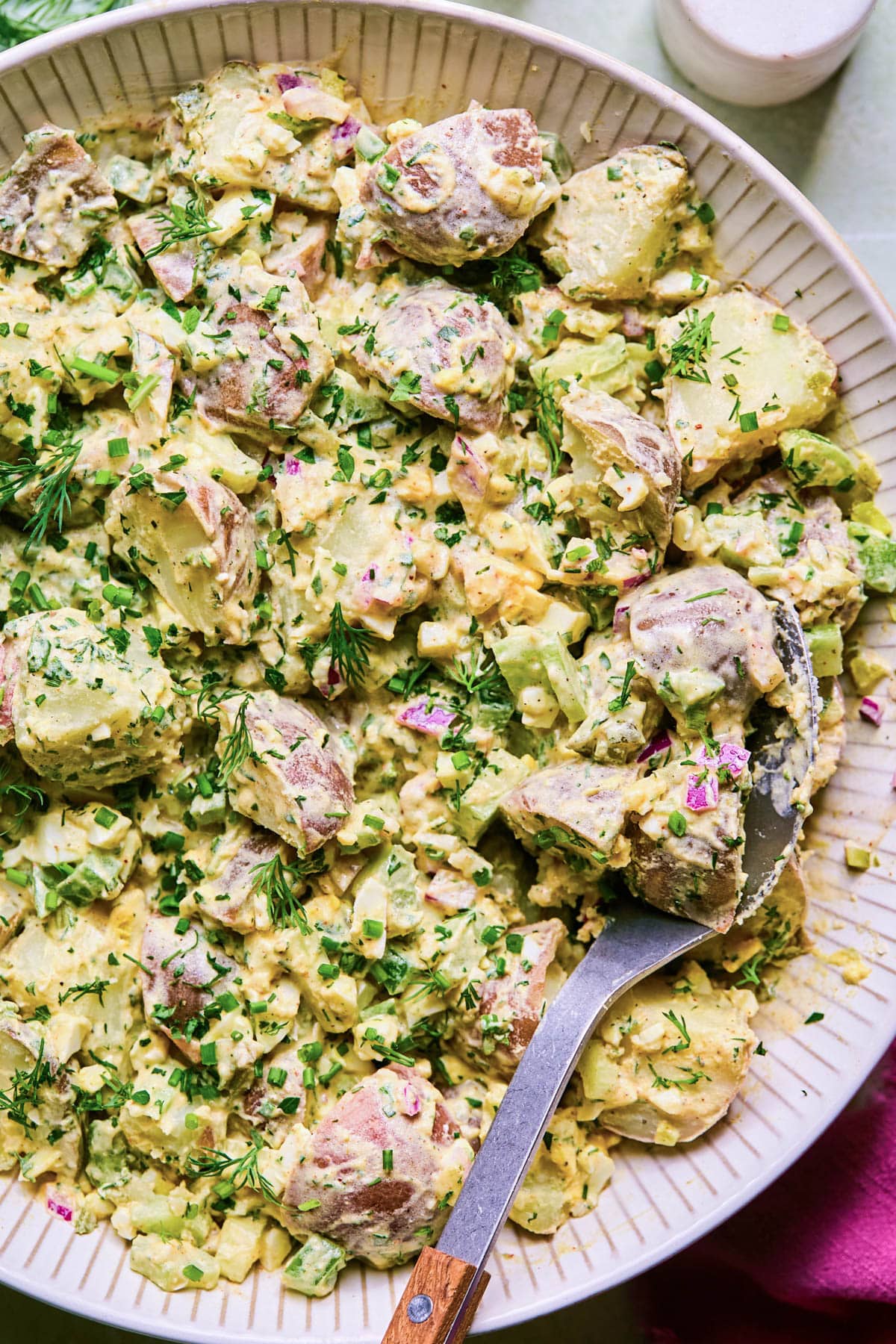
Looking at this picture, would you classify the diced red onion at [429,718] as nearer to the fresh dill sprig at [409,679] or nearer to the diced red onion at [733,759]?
the fresh dill sprig at [409,679]

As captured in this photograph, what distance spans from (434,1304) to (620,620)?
1497 mm

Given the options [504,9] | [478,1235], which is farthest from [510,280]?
[478,1235]

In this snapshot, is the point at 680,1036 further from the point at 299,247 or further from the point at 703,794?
the point at 299,247

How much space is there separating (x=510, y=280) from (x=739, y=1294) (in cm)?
287

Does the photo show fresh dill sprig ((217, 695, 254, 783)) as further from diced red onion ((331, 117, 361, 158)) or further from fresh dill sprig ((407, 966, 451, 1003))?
diced red onion ((331, 117, 361, 158))

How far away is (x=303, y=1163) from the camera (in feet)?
8.31

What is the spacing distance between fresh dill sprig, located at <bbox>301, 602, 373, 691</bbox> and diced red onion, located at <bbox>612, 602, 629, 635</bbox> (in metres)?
0.57

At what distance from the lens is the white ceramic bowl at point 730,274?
2529mm

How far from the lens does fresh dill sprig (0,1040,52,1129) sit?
252cm

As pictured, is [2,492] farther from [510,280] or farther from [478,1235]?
[478,1235]

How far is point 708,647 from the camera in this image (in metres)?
2.43

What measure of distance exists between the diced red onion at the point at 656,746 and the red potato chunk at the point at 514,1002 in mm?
441

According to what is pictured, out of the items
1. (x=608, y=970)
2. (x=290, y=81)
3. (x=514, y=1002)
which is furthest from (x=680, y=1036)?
(x=290, y=81)

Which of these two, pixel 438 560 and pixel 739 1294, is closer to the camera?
pixel 438 560
